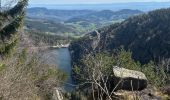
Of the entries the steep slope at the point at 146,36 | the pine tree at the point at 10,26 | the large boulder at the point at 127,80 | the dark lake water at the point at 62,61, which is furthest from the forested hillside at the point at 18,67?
the steep slope at the point at 146,36

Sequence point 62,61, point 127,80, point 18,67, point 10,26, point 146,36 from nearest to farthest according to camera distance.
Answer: point 127,80 → point 18,67 → point 10,26 → point 62,61 → point 146,36

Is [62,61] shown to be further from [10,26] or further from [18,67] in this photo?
[18,67]

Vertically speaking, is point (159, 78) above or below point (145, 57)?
above

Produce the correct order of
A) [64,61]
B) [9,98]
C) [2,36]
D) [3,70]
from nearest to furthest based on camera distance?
[9,98] → [3,70] → [2,36] → [64,61]

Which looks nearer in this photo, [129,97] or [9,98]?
[129,97]

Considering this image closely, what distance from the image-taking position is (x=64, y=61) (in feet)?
433

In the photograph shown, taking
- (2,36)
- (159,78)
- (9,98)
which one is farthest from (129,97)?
(159,78)

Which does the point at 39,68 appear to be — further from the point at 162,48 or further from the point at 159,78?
the point at 162,48

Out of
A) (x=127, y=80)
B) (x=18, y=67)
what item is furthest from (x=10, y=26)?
(x=127, y=80)

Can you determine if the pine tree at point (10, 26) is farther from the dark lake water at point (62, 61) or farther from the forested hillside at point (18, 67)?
the dark lake water at point (62, 61)

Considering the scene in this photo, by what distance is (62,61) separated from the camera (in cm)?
13375

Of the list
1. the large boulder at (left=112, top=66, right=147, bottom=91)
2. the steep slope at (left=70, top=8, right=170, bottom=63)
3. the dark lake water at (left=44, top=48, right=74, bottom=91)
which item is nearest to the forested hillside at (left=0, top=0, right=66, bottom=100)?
the dark lake water at (left=44, top=48, right=74, bottom=91)

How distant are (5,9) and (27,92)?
10.00 meters

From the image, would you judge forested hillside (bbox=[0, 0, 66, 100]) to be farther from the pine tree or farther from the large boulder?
the large boulder
